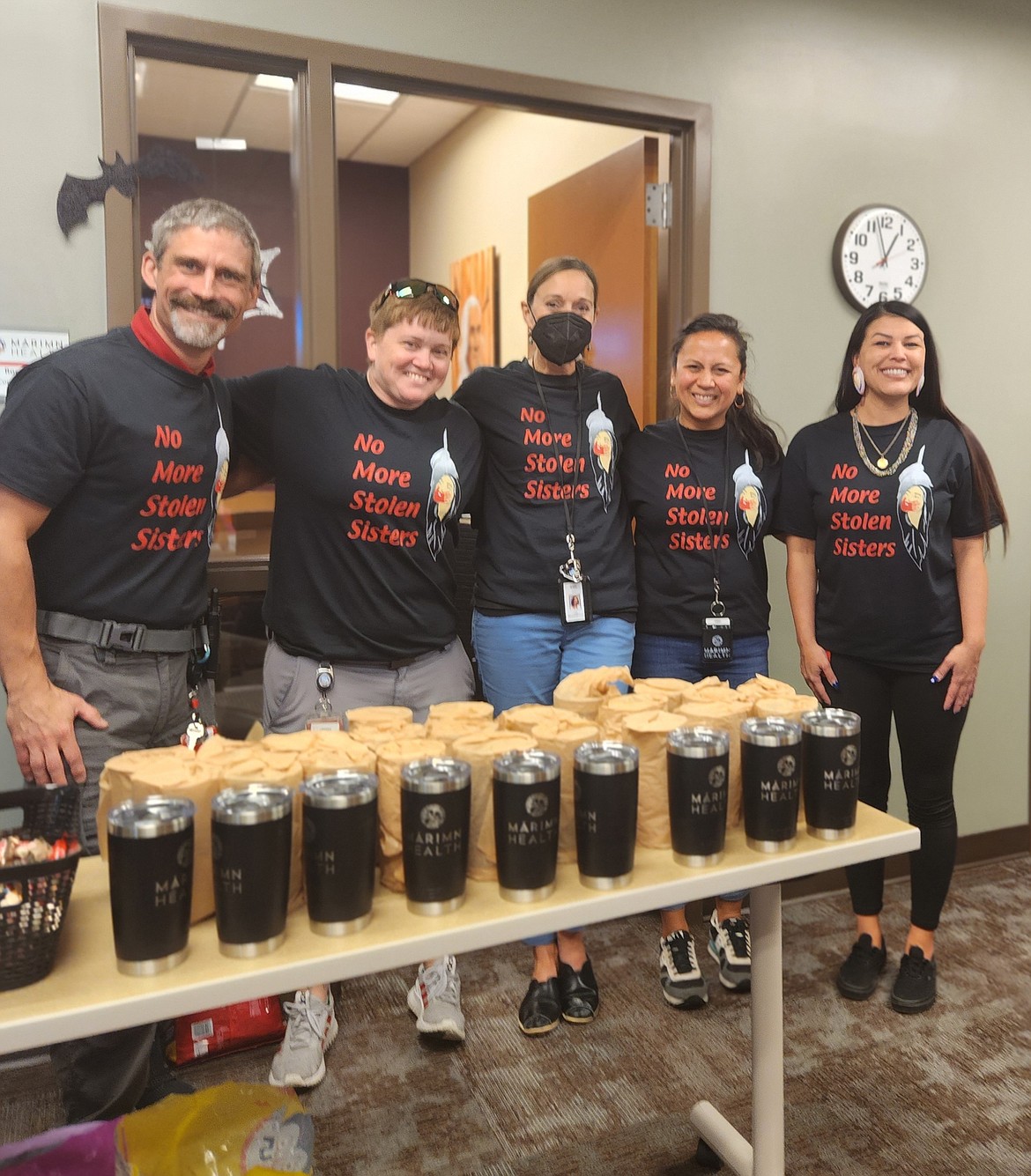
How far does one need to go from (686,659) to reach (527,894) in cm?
125

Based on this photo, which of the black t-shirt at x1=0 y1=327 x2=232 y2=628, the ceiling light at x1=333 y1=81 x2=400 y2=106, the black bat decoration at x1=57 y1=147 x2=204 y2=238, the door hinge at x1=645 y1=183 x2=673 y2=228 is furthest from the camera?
the ceiling light at x1=333 y1=81 x2=400 y2=106

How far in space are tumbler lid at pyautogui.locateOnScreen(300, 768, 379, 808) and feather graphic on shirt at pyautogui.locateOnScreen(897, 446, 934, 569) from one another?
5.42 ft

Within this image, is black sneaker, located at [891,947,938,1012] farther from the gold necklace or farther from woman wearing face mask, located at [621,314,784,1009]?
the gold necklace

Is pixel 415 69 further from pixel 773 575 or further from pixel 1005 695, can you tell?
pixel 1005 695

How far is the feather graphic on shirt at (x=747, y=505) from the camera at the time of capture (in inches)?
92.3

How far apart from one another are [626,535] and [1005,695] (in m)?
1.78

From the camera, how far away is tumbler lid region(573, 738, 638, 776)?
3.81ft

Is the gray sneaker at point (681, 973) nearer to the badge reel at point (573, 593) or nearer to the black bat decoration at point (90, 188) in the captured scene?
the badge reel at point (573, 593)

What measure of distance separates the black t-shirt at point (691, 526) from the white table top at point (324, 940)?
1017 mm

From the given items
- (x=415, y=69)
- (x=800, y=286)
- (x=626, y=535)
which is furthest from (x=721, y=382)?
(x=415, y=69)

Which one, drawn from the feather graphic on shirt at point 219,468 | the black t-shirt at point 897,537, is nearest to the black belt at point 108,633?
the feather graphic on shirt at point 219,468

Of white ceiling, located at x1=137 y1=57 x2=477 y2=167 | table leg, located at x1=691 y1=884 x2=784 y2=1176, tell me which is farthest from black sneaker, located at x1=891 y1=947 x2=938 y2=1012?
white ceiling, located at x1=137 y1=57 x2=477 y2=167

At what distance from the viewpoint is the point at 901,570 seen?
2344mm

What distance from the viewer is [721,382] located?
2.29 metres
